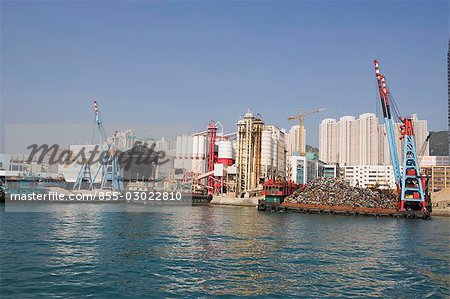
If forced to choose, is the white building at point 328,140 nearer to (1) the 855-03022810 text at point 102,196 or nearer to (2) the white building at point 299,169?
(2) the white building at point 299,169

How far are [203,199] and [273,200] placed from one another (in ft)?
71.0

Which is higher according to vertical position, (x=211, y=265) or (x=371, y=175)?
(x=371, y=175)

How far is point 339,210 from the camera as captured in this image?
5044cm

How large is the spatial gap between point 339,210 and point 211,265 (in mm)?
37589

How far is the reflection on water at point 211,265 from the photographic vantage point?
1250cm

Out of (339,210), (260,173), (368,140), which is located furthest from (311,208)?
(368,140)

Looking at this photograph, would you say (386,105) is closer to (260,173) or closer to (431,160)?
(260,173)

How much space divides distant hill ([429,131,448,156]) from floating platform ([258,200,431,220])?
477 ft

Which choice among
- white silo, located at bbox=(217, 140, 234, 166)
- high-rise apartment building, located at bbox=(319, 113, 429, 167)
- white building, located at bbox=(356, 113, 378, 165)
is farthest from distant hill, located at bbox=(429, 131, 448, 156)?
white silo, located at bbox=(217, 140, 234, 166)

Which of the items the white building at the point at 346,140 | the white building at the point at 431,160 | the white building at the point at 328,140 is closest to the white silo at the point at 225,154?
the white building at the point at 431,160

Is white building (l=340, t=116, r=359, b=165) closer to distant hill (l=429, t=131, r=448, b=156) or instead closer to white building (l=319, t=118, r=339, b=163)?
white building (l=319, t=118, r=339, b=163)

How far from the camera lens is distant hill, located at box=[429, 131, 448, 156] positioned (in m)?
178

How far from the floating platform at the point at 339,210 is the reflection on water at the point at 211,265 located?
23386mm

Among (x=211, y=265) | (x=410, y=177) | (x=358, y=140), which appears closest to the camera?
(x=211, y=265)
